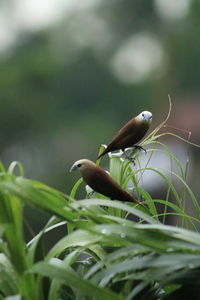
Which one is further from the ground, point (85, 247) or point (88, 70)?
point (85, 247)

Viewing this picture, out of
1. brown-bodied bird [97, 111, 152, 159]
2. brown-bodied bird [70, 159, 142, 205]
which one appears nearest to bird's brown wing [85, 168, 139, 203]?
brown-bodied bird [70, 159, 142, 205]

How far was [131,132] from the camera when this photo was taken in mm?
1231

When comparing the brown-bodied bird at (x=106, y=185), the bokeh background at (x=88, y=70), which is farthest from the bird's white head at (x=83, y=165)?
the bokeh background at (x=88, y=70)

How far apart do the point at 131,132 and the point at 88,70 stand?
96.0 feet

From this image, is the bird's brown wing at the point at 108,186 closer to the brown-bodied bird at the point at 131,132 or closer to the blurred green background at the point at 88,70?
the brown-bodied bird at the point at 131,132

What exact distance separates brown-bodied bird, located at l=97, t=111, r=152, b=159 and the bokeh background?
1820 centimetres

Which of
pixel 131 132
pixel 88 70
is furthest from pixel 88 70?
pixel 131 132

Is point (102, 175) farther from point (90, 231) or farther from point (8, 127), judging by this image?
point (8, 127)

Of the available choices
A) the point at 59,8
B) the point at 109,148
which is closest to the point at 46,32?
the point at 59,8

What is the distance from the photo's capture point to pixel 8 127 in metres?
19.4

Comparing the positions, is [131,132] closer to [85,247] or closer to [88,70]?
[85,247]

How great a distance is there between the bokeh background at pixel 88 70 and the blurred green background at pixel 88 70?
35mm

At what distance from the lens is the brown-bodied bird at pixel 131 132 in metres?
1.22

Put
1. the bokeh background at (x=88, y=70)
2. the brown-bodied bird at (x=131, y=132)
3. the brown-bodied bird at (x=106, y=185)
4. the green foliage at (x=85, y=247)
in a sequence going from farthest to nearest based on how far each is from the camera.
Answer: the bokeh background at (x=88, y=70), the brown-bodied bird at (x=131, y=132), the brown-bodied bird at (x=106, y=185), the green foliage at (x=85, y=247)
